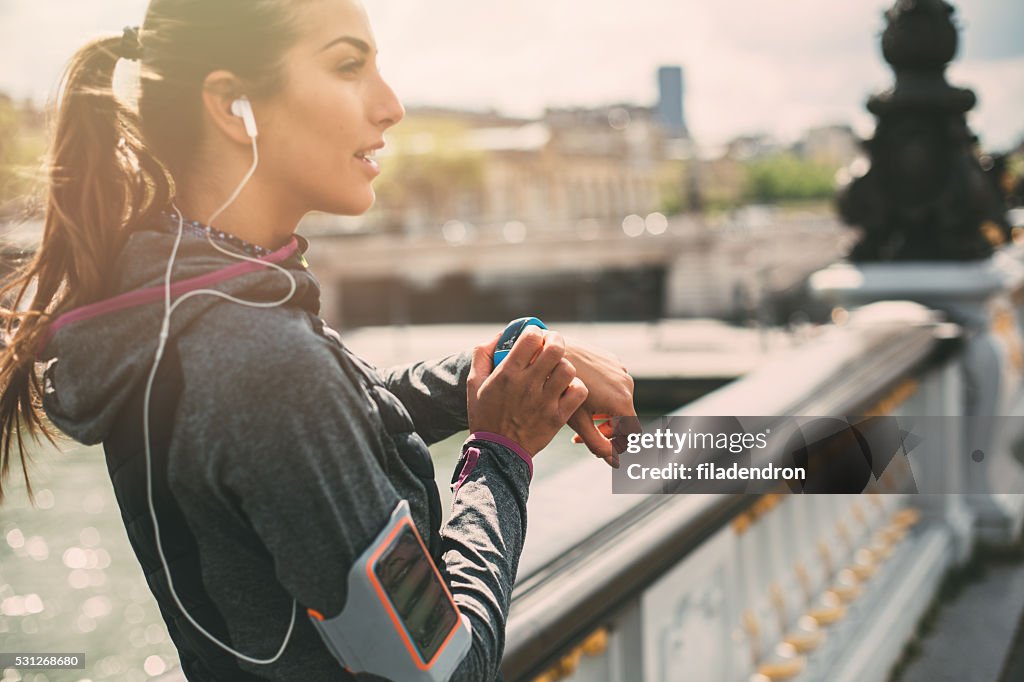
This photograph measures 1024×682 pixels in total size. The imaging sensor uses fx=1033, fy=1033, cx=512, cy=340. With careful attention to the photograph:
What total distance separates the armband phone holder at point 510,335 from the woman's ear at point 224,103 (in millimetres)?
290

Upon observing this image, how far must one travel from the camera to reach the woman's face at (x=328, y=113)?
795mm

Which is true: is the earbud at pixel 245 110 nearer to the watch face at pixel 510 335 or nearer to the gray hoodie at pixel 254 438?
the gray hoodie at pixel 254 438

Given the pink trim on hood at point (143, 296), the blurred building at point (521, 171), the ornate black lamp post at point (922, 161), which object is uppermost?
the pink trim on hood at point (143, 296)

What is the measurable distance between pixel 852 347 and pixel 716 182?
59.0m

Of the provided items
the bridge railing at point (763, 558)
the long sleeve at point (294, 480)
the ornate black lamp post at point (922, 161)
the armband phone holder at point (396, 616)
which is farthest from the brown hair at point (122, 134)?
the ornate black lamp post at point (922, 161)

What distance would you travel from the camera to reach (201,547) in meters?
0.74

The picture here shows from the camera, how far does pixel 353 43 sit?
818 mm

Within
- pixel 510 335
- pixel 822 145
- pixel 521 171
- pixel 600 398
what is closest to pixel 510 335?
pixel 510 335

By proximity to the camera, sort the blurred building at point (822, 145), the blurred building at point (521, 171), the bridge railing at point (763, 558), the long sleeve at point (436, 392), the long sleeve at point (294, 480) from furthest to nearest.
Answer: the blurred building at point (822, 145) < the blurred building at point (521, 171) < the bridge railing at point (763, 558) < the long sleeve at point (436, 392) < the long sleeve at point (294, 480)

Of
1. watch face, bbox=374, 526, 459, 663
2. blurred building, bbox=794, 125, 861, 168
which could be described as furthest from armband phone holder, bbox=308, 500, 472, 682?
blurred building, bbox=794, 125, 861, 168

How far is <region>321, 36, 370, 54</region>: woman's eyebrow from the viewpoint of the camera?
80 centimetres

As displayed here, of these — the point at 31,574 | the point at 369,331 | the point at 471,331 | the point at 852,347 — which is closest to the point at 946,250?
the point at 852,347

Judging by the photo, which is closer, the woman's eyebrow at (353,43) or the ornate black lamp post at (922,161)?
the woman's eyebrow at (353,43)

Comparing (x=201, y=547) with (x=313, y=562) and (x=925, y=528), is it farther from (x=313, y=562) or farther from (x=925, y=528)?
(x=925, y=528)
